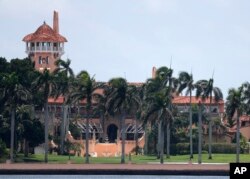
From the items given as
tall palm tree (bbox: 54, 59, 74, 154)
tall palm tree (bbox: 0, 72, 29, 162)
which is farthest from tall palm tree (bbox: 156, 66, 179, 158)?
tall palm tree (bbox: 0, 72, 29, 162)

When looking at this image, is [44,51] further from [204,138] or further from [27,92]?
[27,92]

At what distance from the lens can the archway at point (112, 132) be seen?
571 ft

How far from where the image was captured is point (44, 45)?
193 meters

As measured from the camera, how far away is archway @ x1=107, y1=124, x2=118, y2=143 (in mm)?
174000

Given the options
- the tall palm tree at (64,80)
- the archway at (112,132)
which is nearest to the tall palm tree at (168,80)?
the tall palm tree at (64,80)

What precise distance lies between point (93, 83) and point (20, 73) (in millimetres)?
19888

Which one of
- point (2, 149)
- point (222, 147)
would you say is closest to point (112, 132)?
point (222, 147)

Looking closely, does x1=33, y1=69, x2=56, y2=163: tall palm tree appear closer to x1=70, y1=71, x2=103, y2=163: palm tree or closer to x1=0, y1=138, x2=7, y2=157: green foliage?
x1=70, y1=71, x2=103, y2=163: palm tree

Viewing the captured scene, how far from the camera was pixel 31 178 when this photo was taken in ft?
254

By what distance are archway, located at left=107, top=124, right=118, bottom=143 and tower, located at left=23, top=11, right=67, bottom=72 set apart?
2265cm

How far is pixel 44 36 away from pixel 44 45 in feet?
10.1

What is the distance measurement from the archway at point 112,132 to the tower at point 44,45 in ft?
74.3

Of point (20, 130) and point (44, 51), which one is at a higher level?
point (44, 51)

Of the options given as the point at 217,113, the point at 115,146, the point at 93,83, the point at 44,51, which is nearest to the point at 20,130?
the point at 93,83
